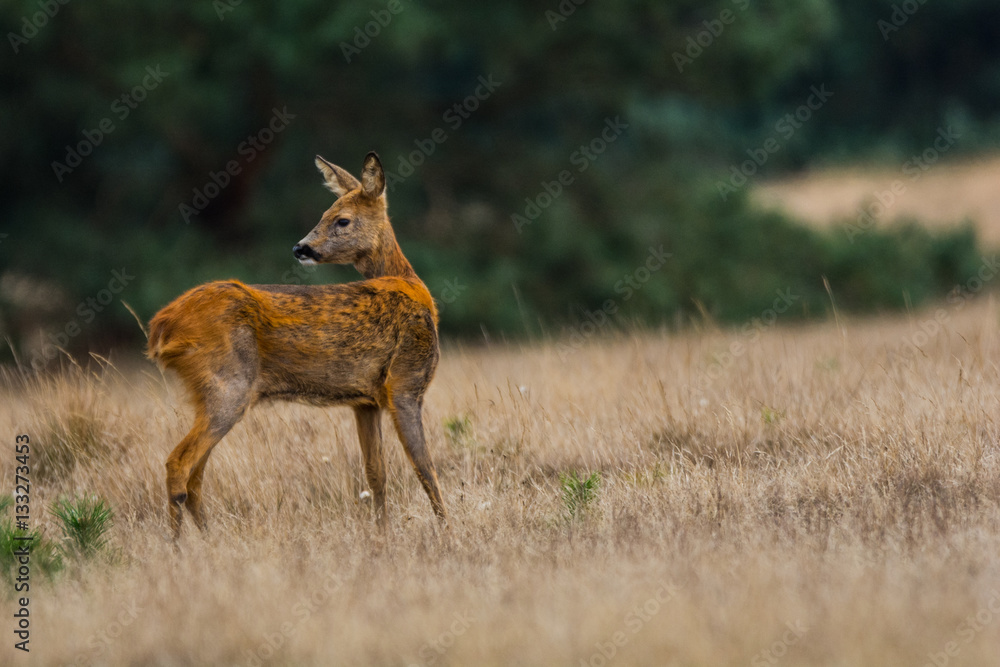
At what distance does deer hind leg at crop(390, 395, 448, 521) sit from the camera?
5617 mm

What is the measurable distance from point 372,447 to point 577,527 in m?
1.27

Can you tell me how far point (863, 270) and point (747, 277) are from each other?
3326 mm

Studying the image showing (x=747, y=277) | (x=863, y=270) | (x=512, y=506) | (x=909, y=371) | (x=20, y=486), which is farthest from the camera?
(x=863, y=270)

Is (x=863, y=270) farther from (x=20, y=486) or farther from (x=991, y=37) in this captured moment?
(x=991, y=37)

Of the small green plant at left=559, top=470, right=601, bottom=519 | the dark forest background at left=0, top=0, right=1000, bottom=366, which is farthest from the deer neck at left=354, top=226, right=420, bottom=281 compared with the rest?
the dark forest background at left=0, top=0, right=1000, bottom=366

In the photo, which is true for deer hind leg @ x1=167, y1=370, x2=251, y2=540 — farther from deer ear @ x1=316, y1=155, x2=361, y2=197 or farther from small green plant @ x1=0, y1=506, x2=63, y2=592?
deer ear @ x1=316, y1=155, x2=361, y2=197

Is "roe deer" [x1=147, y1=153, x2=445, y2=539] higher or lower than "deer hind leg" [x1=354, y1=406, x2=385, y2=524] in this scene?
higher

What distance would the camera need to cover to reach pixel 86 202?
15305 millimetres

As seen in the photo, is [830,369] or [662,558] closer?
[662,558]

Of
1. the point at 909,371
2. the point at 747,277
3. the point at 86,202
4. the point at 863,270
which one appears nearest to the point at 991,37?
the point at 863,270

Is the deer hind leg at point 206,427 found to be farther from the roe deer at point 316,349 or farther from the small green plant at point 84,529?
the small green plant at point 84,529

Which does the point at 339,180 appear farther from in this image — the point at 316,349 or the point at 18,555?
the point at 18,555

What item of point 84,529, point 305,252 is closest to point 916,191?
point 305,252

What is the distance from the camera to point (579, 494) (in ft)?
18.2
